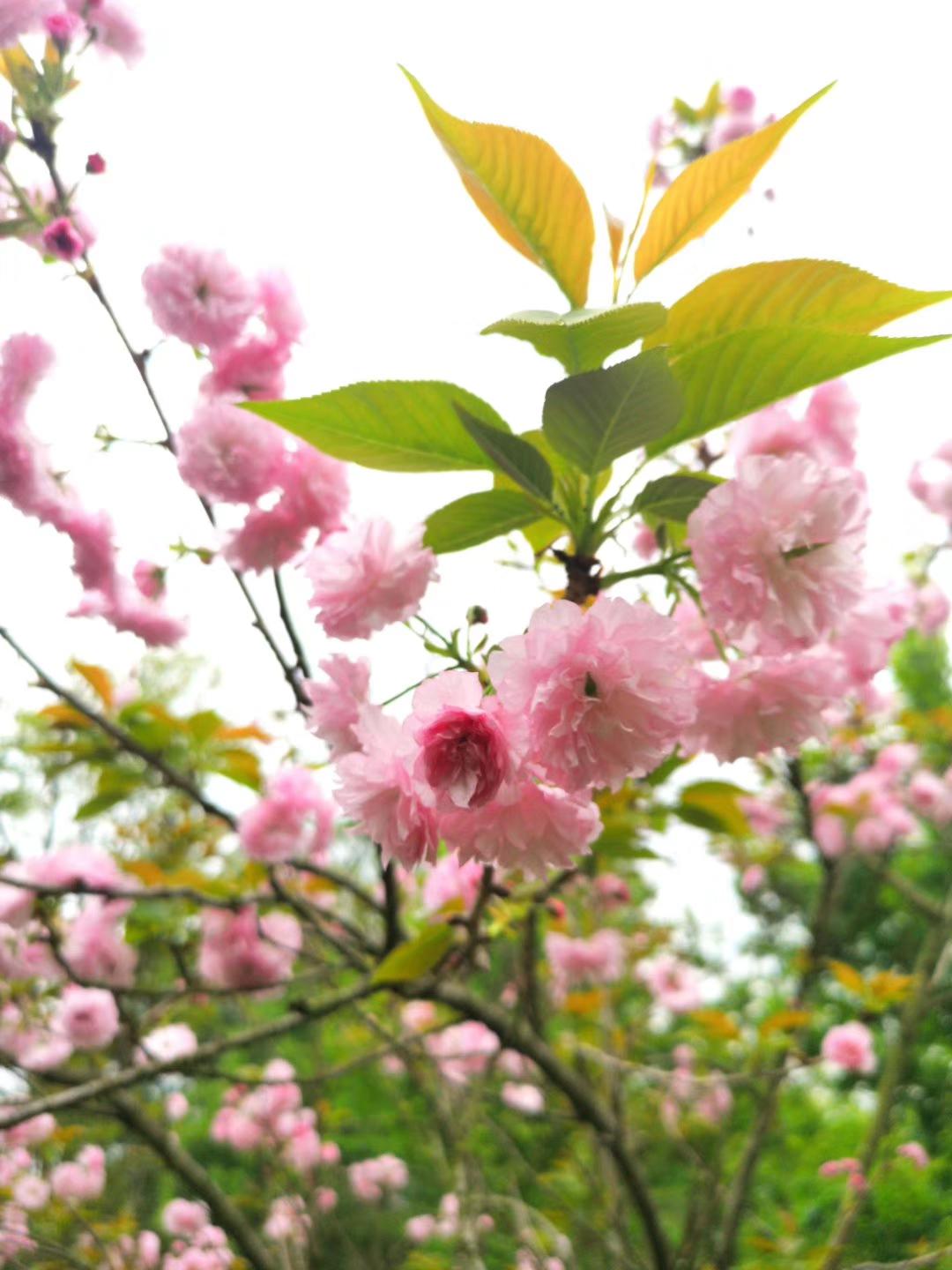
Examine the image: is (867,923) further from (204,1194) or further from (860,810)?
(204,1194)

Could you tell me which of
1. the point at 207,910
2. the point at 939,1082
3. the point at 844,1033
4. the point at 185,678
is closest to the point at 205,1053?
the point at 207,910

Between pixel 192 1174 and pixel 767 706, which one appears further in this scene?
pixel 192 1174

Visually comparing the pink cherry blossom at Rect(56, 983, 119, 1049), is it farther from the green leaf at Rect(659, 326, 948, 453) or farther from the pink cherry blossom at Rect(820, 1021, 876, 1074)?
the pink cherry blossom at Rect(820, 1021, 876, 1074)

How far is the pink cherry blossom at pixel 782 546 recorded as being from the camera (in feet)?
1.90

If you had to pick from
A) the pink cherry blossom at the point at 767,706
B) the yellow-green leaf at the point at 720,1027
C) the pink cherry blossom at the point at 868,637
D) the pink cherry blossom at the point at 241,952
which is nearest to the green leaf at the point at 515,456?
the pink cherry blossom at the point at 767,706

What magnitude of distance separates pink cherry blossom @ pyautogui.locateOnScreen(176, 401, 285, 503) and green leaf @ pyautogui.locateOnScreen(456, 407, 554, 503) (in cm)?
28

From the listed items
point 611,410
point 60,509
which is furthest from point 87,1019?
point 611,410

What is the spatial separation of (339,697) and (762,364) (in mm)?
397

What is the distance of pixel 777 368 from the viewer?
2.01 ft

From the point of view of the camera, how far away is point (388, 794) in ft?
2.02

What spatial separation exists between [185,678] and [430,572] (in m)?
7.86

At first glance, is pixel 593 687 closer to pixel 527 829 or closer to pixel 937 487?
pixel 527 829

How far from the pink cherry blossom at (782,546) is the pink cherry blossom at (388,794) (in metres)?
0.23

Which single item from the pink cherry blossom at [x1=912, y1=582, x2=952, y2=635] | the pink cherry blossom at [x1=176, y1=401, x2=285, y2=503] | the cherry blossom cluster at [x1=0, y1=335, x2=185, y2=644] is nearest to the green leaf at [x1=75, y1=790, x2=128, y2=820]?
the cherry blossom cluster at [x1=0, y1=335, x2=185, y2=644]
